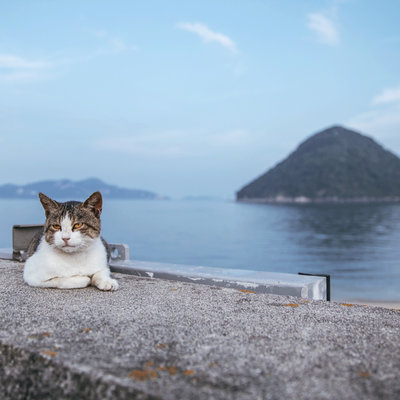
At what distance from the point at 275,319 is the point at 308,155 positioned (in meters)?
120

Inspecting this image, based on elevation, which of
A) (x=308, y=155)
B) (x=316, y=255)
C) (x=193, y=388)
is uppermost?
(x=308, y=155)

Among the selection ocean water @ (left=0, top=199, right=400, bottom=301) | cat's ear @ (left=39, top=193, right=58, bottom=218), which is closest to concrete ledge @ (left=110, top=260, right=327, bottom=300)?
cat's ear @ (left=39, top=193, right=58, bottom=218)

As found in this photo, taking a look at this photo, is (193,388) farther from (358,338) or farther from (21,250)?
(21,250)

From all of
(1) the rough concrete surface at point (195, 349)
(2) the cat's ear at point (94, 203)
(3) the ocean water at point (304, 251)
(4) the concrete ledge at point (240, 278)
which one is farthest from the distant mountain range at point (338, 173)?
(1) the rough concrete surface at point (195, 349)

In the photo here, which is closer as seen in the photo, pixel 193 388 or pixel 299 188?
pixel 193 388

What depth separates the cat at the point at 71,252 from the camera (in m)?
3.31

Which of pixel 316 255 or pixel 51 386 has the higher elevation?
pixel 51 386

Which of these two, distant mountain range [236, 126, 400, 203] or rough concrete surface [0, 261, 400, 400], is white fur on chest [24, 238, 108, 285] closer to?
rough concrete surface [0, 261, 400, 400]

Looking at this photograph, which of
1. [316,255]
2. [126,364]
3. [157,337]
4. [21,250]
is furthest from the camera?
[316,255]

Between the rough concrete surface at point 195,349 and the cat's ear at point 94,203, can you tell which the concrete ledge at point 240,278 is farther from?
the cat's ear at point 94,203

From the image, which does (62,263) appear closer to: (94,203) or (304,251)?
(94,203)

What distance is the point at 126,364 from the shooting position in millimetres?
1846

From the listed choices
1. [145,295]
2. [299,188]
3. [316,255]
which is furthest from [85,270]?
[299,188]

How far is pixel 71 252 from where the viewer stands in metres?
3.40
